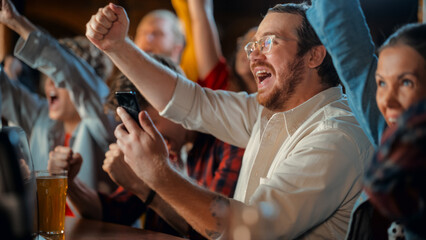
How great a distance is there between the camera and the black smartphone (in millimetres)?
1055

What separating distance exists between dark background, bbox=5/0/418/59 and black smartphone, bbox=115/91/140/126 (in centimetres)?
43

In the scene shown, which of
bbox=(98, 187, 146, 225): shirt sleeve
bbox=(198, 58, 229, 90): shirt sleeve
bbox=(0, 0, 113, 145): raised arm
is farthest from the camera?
bbox=(198, 58, 229, 90): shirt sleeve

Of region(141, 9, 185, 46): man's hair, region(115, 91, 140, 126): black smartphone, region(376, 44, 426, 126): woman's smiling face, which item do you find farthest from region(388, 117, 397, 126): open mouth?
region(141, 9, 185, 46): man's hair

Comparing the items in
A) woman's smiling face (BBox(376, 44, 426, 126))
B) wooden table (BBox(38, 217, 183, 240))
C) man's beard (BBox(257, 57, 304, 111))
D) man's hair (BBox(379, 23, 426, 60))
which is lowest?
wooden table (BBox(38, 217, 183, 240))

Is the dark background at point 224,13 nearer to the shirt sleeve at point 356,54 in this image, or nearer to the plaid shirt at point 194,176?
the shirt sleeve at point 356,54

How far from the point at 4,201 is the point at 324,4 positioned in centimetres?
64

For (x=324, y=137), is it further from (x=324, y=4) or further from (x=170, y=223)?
(x=170, y=223)

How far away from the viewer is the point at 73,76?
181cm

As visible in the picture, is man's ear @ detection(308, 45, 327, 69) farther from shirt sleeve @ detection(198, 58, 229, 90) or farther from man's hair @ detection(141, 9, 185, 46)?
man's hair @ detection(141, 9, 185, 46)

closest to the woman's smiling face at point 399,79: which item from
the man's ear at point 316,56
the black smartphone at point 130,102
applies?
the man's ear at point 316,56

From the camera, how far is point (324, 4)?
2.99 ft

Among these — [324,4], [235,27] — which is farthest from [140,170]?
[235,27]

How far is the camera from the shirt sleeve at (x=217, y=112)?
4.57 ft

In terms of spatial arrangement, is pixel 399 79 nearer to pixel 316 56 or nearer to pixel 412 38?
pixel 412 38
